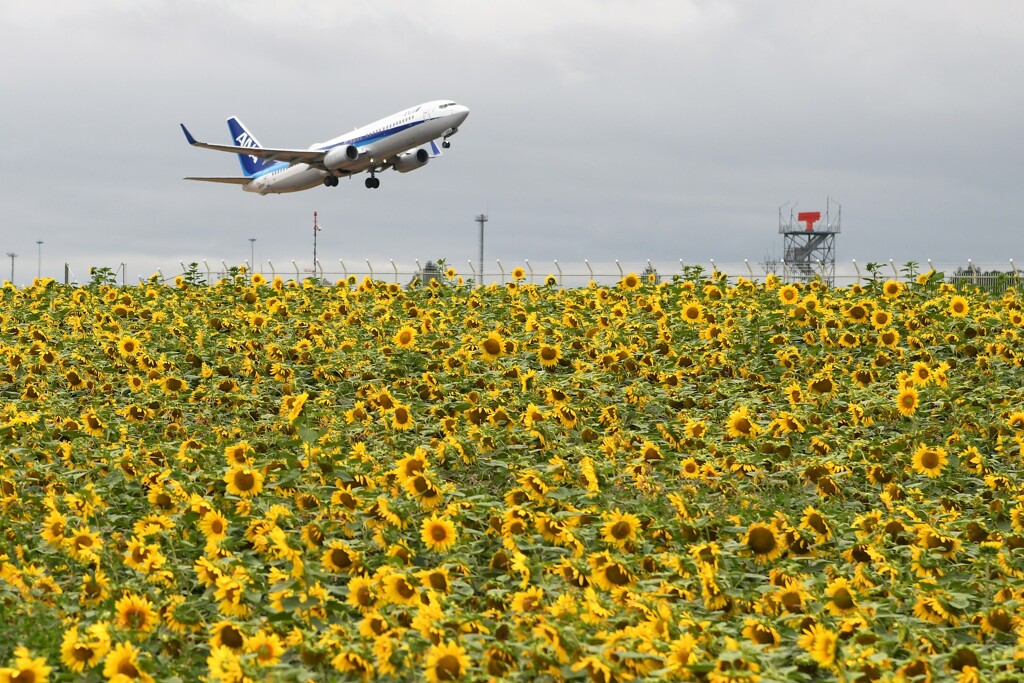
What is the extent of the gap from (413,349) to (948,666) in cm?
868

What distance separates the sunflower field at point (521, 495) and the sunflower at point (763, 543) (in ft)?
0.06

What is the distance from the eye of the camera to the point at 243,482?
7.36 meters

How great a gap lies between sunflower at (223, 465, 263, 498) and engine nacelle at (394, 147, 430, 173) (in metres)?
44.6

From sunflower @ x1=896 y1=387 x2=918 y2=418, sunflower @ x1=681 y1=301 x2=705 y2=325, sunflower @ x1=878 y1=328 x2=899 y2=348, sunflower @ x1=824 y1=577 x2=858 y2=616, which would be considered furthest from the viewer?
sunflower @ x1=681 y1=301 x2=705 y2=325

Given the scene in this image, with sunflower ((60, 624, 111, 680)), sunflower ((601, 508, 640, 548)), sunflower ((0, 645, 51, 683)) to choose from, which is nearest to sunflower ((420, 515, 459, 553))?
sunflower ((601, 508, 640, 548))

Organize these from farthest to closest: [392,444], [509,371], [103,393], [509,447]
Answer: [103,393] < [509,371] < [392,444] < [509,447]

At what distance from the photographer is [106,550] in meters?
6.88

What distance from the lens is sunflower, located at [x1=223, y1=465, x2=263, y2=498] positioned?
288 inches

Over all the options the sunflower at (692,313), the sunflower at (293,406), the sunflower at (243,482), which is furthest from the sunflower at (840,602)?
the sunflower at (692,313)

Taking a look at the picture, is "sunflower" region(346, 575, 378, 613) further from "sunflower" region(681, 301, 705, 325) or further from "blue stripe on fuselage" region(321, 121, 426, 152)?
"blue stripe on fuselage" region(321, 121, 426, 152)

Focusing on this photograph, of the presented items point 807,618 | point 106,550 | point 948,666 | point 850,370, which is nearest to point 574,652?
point 807,618

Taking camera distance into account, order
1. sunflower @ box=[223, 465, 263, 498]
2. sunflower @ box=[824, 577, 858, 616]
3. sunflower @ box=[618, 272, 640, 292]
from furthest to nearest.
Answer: sunflower @ box=[618, 272, 640, 292]
sunflower @ box=[223, 465, 263, 498]
sunflower @ box=[824, 577, 858, 616]

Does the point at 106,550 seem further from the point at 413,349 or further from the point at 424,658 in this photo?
the point at 413,349

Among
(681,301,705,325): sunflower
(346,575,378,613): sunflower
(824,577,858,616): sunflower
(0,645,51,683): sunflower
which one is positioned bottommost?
(0,645,51,683): sunflower
